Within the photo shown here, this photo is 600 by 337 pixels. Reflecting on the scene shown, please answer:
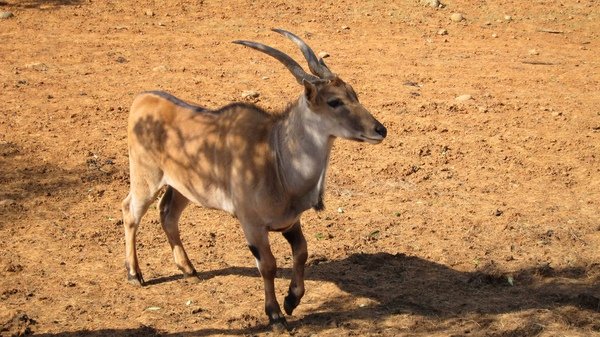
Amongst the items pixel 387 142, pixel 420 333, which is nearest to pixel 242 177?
pixel 420 333

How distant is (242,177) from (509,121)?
5604 mm

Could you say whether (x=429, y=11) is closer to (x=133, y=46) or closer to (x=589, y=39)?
(x=589, y=39)

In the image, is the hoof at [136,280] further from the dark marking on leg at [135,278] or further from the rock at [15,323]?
the rock at [15,323]

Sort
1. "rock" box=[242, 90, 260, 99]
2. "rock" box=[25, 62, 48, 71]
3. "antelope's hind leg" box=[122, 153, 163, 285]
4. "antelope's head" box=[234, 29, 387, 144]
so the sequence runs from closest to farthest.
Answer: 1. "antelope's head" box=[234, 29, 387, 144]
2. "antelope's hind leg" box=[122, 153, 163, 285]
3. "rock" box=[242, 90, 260, 99]
4. "rock" box=[25, 62, 48, 71]

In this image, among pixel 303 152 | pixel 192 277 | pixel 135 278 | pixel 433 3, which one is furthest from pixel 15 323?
pixel 433 3

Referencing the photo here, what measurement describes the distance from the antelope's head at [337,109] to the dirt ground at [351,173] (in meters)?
1.50

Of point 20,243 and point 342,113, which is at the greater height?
point 342,113

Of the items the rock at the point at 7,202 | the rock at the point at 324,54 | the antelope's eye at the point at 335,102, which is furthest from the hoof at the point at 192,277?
the rock at the point at 324,54

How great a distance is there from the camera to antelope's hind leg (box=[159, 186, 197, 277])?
26.2 feet

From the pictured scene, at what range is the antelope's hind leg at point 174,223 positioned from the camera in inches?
314

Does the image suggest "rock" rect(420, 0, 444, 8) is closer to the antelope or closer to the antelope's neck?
the antelope

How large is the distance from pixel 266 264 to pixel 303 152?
2.83 ft

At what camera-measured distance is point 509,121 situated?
11695 millimetres

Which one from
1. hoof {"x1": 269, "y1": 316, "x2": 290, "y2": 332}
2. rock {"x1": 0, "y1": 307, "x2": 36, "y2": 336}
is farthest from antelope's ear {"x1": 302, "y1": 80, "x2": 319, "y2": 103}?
rock {"x1": 0, "y1": 307, "x2": 36, "y2": 336}
